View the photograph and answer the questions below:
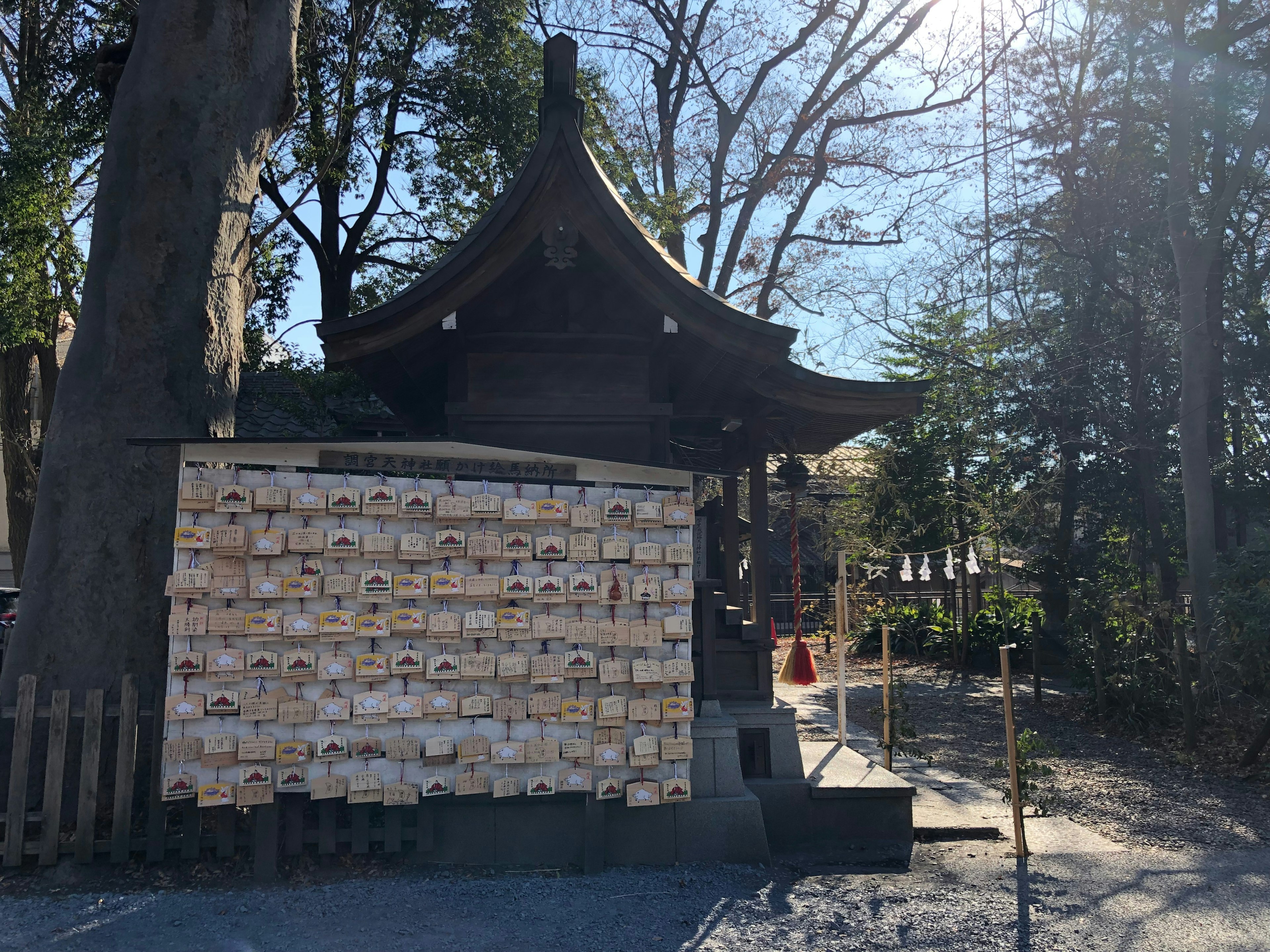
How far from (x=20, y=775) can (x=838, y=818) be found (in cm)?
A: 513

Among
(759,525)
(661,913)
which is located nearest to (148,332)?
(759,525)

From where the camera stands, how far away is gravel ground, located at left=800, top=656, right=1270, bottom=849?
7.28 m

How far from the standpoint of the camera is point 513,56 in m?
14.7

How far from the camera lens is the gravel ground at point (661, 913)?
453 cm

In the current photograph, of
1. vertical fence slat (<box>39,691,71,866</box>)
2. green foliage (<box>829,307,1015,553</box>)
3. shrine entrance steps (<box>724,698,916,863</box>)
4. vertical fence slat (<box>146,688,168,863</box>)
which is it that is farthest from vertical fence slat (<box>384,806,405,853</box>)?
green foliage (<box>829,307,1015,553</box>)

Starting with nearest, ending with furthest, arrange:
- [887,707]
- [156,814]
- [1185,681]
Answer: [156,814], [887,707], [1185,681]

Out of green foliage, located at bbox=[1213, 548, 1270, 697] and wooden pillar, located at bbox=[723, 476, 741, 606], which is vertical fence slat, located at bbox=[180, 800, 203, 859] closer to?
wooden pillar, located at bbox=[723, 476, 741, 606]

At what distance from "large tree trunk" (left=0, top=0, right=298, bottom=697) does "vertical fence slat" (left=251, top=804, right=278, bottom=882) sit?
5.00ft

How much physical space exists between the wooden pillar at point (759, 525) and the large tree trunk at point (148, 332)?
4415 mm

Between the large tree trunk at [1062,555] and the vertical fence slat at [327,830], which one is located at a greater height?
the large tree trunk at [1062,555]

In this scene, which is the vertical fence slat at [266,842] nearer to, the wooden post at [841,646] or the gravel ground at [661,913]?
the gravel ground at [661,913]

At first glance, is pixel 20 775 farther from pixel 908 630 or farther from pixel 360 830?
pixel 908 630

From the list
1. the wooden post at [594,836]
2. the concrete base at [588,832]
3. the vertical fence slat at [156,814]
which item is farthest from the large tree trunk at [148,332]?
the wooden post at [594,836]

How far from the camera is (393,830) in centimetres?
531
